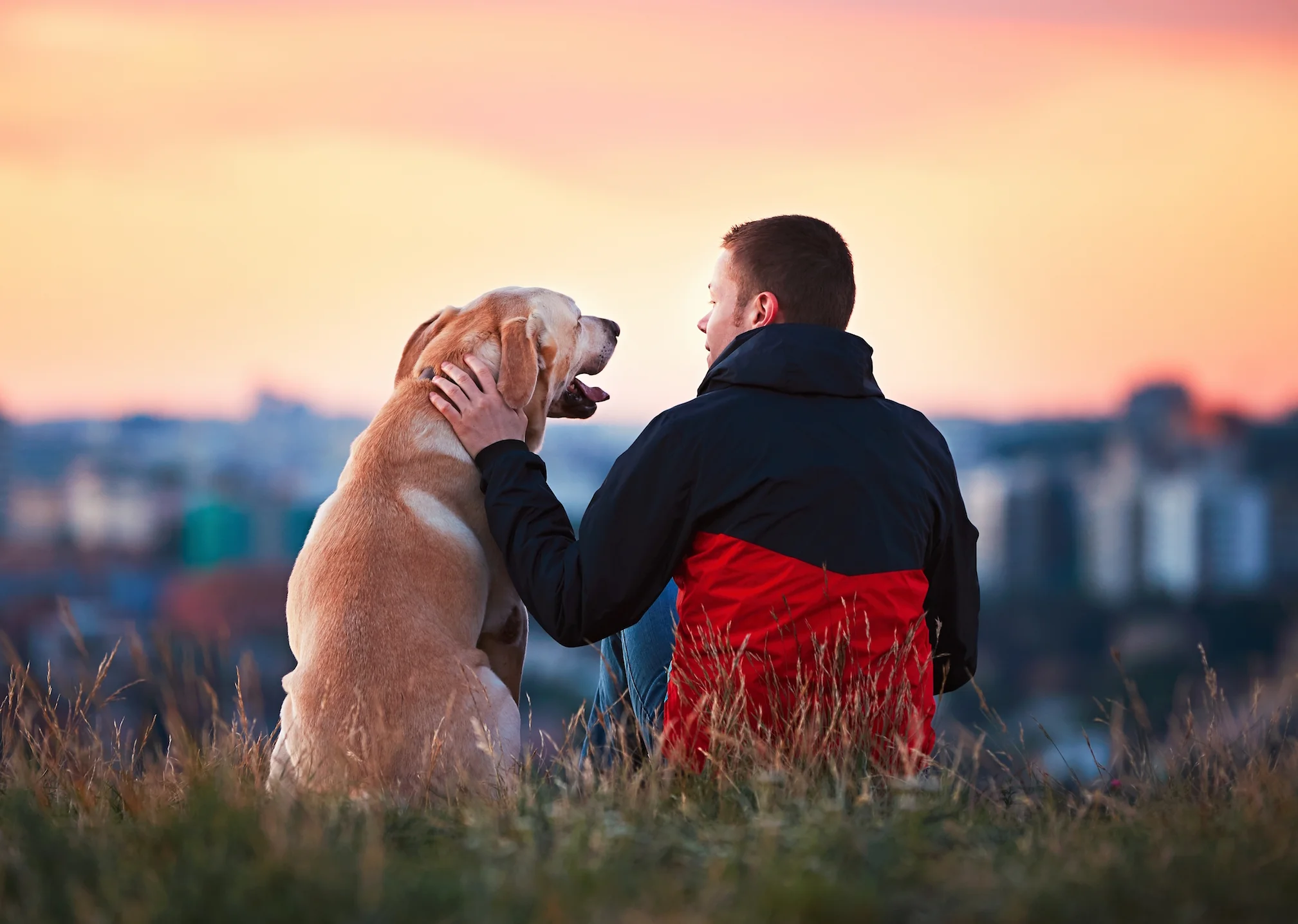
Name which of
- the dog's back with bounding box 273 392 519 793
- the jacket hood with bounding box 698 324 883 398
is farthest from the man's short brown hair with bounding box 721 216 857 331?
the dog's back with bounding box 273 392 519 793

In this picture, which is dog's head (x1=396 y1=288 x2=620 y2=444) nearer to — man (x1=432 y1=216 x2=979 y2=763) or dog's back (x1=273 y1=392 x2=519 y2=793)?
dog's back (x1=273 y1=392 x2=519 y2=793)

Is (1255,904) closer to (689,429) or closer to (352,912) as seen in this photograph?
(352,912)

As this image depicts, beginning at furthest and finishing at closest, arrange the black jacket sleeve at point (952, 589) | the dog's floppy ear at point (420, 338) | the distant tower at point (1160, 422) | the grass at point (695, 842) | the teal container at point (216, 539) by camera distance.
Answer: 1. the distant tower at point (1160, 422)
2. the teal container at point (216, 539)
3. the dog's floppy ear at point (420, 338)
4. the black jacket sleeve at point (952, 589)
5. the grass at point (695, 842)

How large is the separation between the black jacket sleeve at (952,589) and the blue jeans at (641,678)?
2.87 feet

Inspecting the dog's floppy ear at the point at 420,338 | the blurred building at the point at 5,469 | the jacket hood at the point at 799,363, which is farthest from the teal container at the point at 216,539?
the jacket hood at the point at 799,363

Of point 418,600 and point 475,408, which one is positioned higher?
point 475,408

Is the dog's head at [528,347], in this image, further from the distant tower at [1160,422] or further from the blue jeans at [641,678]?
the distant tower at [1160,422]

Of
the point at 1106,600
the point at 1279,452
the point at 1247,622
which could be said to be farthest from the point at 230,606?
the point at 1279,452

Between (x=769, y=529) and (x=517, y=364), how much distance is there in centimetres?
134

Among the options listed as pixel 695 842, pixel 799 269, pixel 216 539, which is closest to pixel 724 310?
pixel 799 269

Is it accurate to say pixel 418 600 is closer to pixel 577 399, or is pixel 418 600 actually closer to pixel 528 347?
pixel 528 347

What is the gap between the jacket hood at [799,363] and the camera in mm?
3590

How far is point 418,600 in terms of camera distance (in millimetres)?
3832

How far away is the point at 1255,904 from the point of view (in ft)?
7.38
